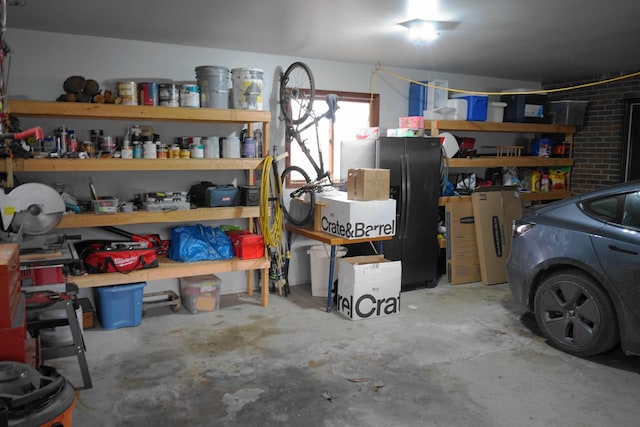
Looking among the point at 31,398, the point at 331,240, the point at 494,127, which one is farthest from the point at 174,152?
the point at 494,127

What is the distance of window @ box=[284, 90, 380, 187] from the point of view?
18.6ft

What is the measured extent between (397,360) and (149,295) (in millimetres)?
2475

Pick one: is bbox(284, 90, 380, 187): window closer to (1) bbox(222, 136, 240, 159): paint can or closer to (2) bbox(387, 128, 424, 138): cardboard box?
(2) bbox(387, 128, 424, 138): cardboard box

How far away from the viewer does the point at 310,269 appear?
5750mm

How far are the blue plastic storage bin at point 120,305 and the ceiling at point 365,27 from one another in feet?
7.08

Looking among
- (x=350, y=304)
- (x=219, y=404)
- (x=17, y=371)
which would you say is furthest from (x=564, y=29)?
(x=17, y=371)

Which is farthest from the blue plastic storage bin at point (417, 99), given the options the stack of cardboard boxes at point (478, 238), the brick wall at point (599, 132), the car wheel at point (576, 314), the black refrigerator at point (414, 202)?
the car wheel at point (576, 314)

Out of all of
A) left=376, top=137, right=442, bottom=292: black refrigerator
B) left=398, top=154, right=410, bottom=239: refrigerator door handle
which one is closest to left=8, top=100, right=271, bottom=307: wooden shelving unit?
left=376, top=137, right=442, bottom=292: black refrigerator

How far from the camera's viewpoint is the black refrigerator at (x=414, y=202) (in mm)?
5328

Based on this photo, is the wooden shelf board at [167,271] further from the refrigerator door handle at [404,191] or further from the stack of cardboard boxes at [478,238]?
the stack of cardboard boxes at [478,238]

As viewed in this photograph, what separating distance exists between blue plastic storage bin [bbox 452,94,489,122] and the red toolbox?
9.96 feet

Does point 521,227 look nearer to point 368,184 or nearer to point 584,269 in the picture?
point 584,269

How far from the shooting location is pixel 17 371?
208cm

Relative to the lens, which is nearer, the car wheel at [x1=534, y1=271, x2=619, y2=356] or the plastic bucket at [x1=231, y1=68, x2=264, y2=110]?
the car wheel at [x1=534, y1=271, x2=619, y2=356]
